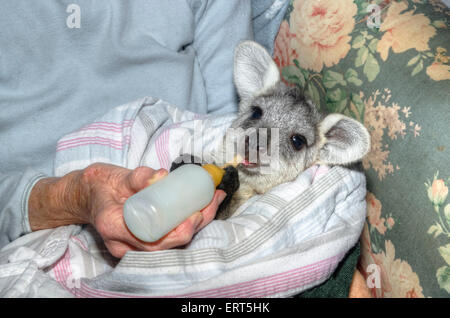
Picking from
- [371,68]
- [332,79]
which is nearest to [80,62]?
[332,79]

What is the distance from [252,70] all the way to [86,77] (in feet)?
2.56

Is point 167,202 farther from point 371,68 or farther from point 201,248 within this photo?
point 371,68

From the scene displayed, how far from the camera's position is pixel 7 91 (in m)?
1.57

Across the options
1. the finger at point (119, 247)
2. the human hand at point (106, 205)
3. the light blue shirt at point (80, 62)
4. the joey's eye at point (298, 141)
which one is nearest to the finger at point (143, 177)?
the human hand at point (106, 205)

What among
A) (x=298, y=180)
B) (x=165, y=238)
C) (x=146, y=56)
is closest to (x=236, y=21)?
(x=146, y=56)

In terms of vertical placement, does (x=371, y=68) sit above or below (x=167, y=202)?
above

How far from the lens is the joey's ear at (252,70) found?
5.89ft

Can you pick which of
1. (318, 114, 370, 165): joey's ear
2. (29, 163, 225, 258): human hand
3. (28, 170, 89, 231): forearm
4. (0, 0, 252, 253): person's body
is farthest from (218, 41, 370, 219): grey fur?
(28, 170, 89, 231): forearm

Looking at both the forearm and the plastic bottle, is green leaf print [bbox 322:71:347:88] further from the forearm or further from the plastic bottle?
the forearm

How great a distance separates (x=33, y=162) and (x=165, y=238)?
0.88 m

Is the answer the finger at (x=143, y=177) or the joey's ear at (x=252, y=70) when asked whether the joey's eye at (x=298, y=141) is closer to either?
the joey's ear at (x=252, y=70)

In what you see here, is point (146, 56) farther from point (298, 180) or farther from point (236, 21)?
point (298, 180)

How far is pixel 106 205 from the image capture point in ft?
3.74

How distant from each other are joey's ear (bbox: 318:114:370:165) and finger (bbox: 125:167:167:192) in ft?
2.55
